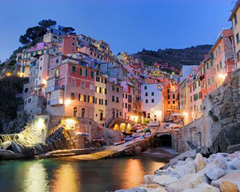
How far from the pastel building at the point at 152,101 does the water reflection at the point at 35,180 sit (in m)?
51.5

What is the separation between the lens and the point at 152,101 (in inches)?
2854

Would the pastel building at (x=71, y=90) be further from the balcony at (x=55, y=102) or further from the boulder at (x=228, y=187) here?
the boulder at (x=228, y=187)

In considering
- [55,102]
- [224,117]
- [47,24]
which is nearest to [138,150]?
[55,102]

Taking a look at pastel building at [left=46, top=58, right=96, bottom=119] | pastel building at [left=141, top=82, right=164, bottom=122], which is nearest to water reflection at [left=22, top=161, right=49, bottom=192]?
pastel building at [left=46, top=58, right=96, bottom=119]

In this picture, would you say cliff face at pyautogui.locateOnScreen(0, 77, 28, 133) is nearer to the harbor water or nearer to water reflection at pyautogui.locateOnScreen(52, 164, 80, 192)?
the harbor water

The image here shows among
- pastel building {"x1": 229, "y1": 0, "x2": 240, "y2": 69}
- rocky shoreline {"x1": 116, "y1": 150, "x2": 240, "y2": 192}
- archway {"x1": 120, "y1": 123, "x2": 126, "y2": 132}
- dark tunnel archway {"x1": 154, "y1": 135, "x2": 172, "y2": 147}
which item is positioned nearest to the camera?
rocky shoreline {"x1": 116, "y1": 150, "x2": 240, "y2": 192}

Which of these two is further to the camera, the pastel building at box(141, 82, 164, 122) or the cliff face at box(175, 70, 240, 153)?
the pastel building at box(141, 82, 164, 122)

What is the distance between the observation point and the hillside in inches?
5987

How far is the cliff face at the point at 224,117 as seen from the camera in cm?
1731

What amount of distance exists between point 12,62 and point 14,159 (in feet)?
234

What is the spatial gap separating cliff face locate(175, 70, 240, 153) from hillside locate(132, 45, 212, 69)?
123m

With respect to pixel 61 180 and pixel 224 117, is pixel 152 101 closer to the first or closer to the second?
pixel 224 117

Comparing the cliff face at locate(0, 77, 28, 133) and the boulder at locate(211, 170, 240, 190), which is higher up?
the cliff face at locate(0, 77, 28, 133)

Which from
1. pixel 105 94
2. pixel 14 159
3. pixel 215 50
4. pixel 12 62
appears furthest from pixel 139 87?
pixel 12 62
